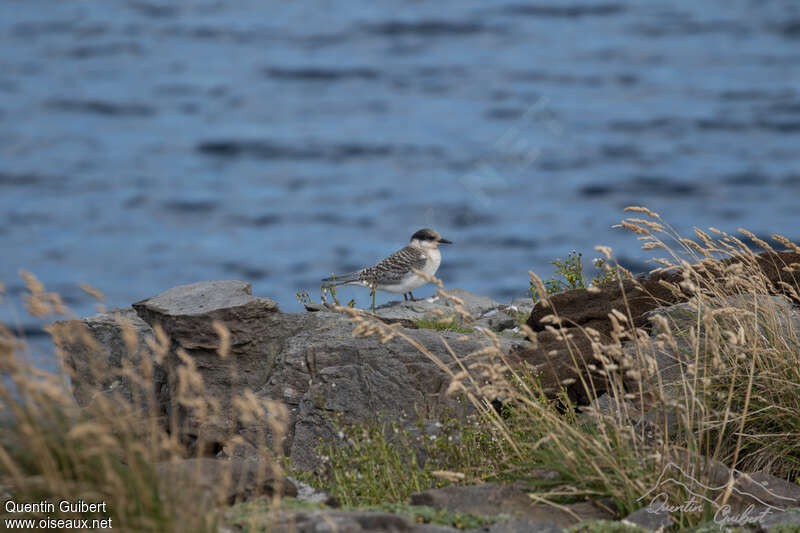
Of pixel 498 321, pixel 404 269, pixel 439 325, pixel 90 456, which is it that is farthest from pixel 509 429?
pixel 404 269

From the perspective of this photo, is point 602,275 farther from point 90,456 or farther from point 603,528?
point 90,456

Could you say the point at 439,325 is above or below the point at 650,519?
above

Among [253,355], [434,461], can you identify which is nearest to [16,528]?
[434,461]

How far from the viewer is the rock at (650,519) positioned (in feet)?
20.0

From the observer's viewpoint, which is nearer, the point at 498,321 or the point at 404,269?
the point at 498,321

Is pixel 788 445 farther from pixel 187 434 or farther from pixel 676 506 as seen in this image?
pixel 187 434

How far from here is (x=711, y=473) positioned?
6.63m

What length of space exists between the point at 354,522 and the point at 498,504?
1317 millimetres

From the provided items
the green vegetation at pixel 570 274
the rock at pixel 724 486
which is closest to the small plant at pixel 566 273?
the green vegetation at pixel 570 274

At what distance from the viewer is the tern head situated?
12.5 meters

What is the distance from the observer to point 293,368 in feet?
29.6

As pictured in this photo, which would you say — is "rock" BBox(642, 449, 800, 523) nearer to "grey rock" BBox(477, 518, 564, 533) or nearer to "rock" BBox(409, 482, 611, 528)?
"rock" BBox(409, 482, 611, 528)

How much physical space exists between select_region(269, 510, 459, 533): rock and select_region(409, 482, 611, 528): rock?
26.1 inches

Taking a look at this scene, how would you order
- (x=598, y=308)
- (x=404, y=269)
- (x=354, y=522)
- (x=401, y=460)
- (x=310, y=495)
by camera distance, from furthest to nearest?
1. (x=404, y=269)
2. (x=598, y=308)
3. (x=401, y=460)
4. (x=310, y=495)
5. (x=354, y=522)
